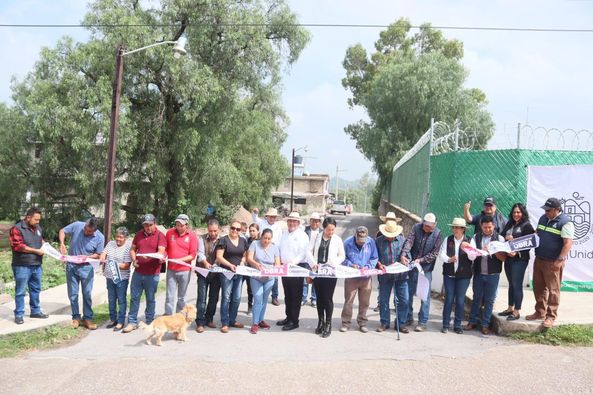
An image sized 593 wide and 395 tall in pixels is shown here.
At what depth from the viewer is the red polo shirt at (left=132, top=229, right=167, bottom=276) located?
7.16m

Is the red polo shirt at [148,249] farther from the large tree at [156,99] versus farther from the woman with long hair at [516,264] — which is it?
the large tree at [156,99]

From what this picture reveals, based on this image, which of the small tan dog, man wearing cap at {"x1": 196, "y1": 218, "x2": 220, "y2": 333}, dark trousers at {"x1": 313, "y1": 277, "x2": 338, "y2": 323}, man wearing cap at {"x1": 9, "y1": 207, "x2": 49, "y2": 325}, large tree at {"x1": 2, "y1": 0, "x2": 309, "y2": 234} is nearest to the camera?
the small tan dog

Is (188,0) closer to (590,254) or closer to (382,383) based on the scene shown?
(590,254)

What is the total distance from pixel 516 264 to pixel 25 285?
7232 millimetres

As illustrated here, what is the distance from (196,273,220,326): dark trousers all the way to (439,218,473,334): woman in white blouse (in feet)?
11.2

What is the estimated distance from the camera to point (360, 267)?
24.2ft

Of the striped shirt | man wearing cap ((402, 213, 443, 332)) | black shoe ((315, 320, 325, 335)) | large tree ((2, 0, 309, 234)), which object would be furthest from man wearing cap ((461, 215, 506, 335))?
large tree ((2, 0, 309, 234))

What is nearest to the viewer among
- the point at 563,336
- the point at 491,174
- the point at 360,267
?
the point at 563,336

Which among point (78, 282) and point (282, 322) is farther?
point (282, 322)

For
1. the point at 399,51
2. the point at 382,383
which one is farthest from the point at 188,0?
the point at 399,51

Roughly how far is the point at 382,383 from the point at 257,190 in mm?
28011

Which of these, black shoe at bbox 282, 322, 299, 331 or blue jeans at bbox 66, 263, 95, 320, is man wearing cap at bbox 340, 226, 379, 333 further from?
blue jeans at bbox 66, 263, 95, 320

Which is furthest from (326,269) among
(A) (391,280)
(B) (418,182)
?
(B) (418,182)

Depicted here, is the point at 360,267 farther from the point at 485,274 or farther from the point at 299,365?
the point at 299,365
